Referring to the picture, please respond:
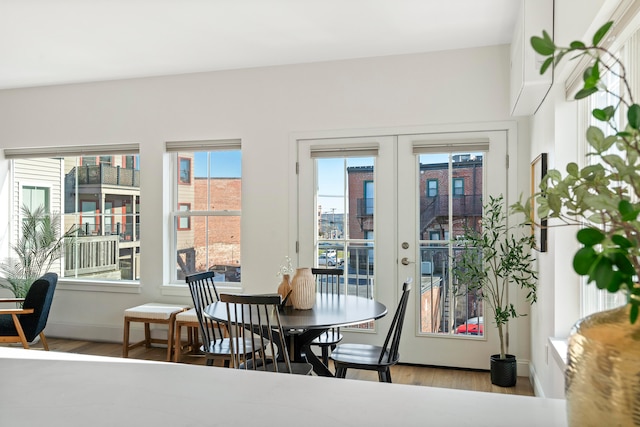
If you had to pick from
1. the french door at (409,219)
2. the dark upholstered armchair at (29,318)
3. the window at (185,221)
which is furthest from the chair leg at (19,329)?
the french door at (409,219)

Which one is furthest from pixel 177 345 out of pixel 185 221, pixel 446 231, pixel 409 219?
pixel 446 231

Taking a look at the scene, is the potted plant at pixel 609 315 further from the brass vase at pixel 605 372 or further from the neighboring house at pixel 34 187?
the neighboring house at pixel 34 187

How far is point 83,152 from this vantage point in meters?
5.47

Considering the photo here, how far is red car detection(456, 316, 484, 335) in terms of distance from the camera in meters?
4.31

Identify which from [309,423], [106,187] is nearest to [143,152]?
[106,187]

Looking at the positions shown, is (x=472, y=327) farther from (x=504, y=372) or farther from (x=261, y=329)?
(x=261, y=329)

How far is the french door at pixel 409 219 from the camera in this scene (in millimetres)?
4312

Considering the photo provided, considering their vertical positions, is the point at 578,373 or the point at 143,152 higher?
the point at 143,152

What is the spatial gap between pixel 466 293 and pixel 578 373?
3916 mm

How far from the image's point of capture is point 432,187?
4418 mm

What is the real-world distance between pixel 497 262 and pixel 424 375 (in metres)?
1.11

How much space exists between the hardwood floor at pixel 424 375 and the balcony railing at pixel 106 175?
172 centimetres

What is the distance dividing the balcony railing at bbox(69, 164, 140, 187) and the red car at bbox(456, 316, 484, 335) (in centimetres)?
354

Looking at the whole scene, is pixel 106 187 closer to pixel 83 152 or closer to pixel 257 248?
pixel 83 152
